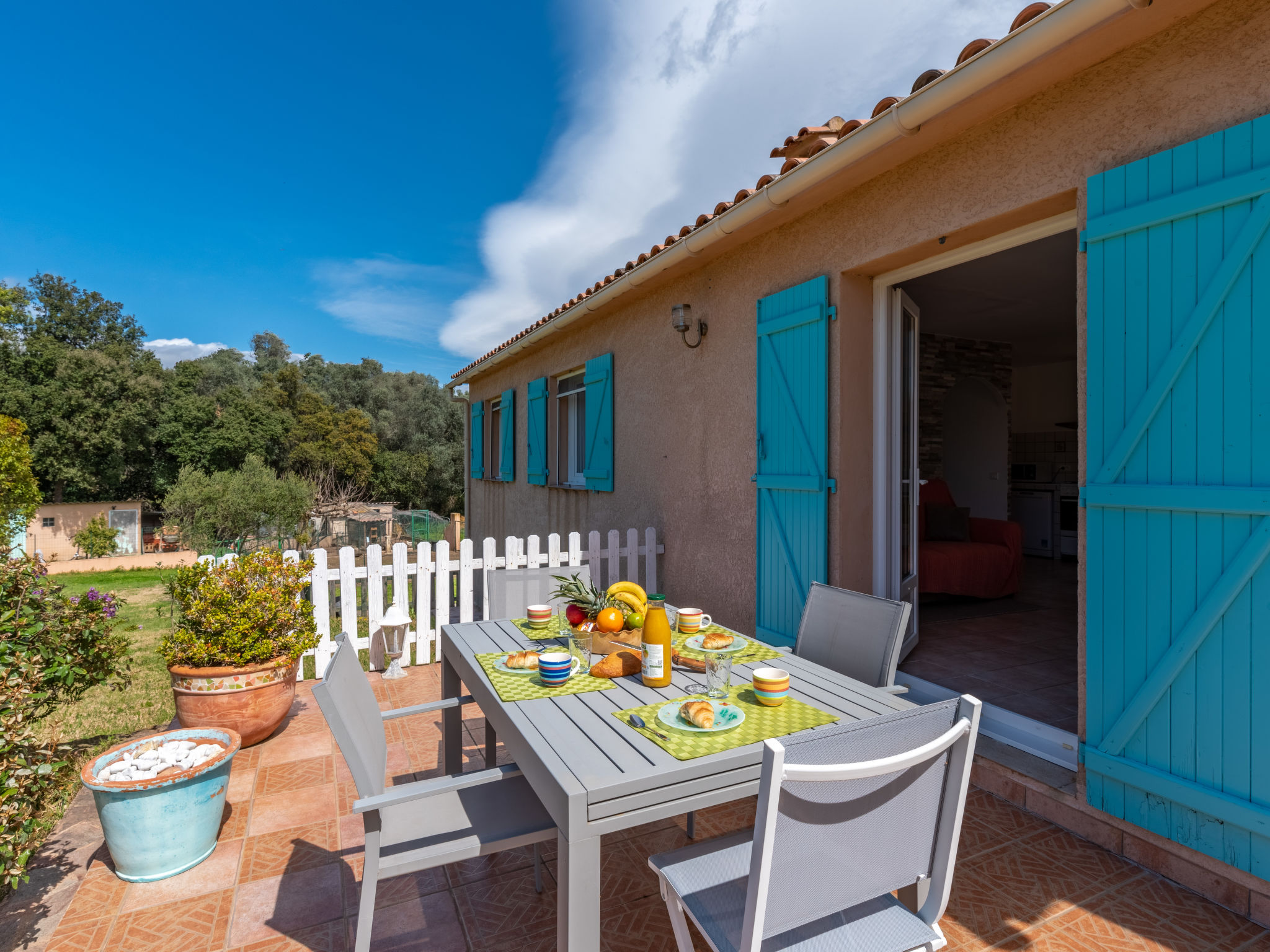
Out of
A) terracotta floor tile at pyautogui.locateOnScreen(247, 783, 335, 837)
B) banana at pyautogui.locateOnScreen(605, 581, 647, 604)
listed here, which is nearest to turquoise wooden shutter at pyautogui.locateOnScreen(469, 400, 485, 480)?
terracotta floor tile at pyautogui.locateOnScreen(247, 783, 335, 837)

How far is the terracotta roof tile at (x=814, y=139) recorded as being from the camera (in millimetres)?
2398

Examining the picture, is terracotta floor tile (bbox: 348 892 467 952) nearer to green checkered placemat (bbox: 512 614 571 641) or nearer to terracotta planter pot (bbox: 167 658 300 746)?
green checkered placemat (bbox: 512 614 571 641)

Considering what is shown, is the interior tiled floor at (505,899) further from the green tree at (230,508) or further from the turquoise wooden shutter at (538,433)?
the green tree at (230,508)

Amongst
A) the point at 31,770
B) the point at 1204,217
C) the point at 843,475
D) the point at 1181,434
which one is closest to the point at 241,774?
the point at 31,770

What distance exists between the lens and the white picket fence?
433 cm

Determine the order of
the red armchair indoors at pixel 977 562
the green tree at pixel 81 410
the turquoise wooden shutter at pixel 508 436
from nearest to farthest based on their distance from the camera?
the red armchair indoors at pixel 977 562
the turquoise wooden shutter at pixel 508 436
the green tree at pixel 81 410

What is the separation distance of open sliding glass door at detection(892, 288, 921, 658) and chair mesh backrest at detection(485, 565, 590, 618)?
2.07 metres

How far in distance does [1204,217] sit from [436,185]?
18.8 metres

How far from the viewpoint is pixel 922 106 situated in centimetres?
261

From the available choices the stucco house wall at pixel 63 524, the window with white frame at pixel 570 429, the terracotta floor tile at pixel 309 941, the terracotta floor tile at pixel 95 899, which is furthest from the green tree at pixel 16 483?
the terracotta floor tile at pixel 309 941

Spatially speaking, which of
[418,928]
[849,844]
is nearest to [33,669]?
[418,928]

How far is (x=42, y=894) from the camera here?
6.98 ft

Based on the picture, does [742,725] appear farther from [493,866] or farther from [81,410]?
[81,410]

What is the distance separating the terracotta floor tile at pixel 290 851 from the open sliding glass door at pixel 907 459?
10.6 feet
